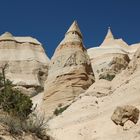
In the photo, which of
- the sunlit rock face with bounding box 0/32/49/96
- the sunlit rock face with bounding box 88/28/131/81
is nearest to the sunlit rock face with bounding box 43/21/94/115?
the sunlit rock face with bounding box 88/28/131/81

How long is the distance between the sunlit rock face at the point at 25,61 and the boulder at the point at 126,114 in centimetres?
4048

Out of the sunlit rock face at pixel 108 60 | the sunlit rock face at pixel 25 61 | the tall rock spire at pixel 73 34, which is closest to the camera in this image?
the tall rock spire at pixel 73 34

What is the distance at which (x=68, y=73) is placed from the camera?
1618 inches

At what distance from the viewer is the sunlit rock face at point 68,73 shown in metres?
39.7

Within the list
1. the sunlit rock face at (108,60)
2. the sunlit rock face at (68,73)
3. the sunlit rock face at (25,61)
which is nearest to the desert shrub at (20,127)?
the sunlit rock face at (68,73)

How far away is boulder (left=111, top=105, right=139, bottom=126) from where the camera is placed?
67.9ft

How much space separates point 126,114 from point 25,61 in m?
51.2

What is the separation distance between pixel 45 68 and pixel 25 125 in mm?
56244

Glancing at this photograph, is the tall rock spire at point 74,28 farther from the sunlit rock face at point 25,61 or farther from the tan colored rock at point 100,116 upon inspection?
the sunlit rock face at point 25,61

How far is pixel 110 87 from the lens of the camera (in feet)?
99.6

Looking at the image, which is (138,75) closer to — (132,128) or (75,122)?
(75,122)

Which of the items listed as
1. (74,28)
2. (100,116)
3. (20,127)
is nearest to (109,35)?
(74,28)

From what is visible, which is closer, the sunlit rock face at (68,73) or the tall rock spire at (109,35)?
Answer: the sunlit rock face at (68,73)

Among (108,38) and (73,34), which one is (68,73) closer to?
(73,34)
